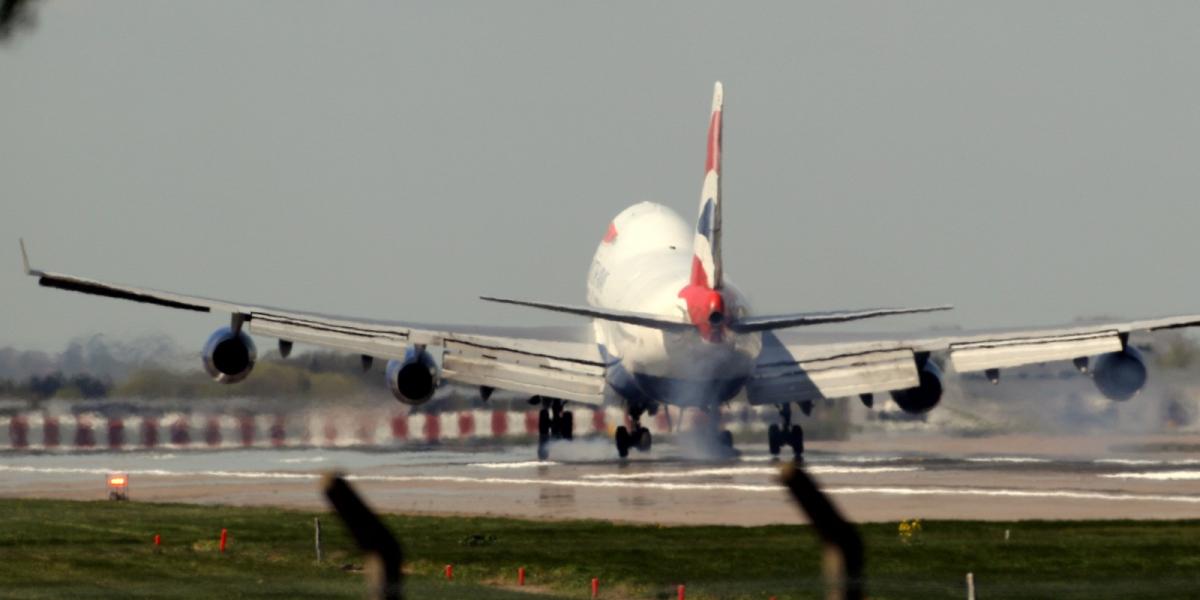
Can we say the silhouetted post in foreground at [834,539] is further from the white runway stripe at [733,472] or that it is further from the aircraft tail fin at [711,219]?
the aircraft tail fin at [711,219]

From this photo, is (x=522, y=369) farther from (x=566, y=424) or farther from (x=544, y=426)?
(x=566, y=424)

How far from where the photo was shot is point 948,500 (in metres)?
36.9

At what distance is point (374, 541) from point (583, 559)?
17.3m

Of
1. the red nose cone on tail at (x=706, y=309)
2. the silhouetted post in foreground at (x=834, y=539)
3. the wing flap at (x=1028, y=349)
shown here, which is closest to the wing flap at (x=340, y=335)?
the red nose cone on tail at (x=706, y=309)

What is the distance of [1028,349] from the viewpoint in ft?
163

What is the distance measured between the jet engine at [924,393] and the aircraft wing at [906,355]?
0.60 meters

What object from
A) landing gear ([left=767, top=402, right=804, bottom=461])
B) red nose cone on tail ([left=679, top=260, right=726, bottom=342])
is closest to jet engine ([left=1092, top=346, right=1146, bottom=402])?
landing gear ([left=767, top=402, right=804, bottom=461])

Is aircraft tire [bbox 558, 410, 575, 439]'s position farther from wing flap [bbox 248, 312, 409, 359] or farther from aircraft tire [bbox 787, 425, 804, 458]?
wing flap [bbox 248, 312, 409, 359]

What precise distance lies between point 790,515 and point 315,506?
8754mm

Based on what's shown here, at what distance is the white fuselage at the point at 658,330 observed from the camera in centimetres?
4981

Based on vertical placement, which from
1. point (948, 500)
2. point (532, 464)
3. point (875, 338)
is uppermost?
point (875, 338)

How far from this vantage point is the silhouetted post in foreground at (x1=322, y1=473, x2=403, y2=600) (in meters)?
9.81

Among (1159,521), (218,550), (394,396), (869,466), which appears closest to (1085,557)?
(1159,521)

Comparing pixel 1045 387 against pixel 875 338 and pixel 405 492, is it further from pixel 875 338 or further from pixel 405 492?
pixel 405 492
